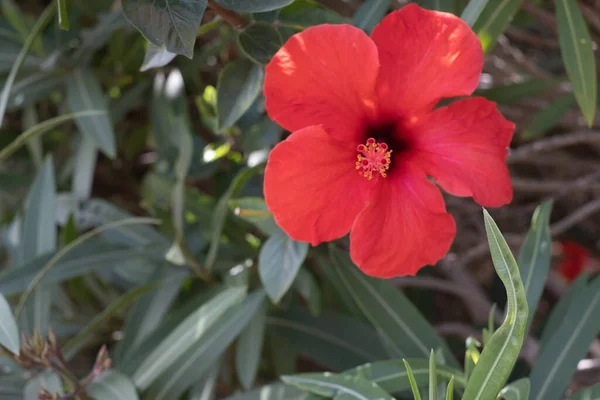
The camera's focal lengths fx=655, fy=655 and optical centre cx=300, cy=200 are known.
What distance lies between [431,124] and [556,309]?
471mm

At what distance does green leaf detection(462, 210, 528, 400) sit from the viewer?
630 millimetres

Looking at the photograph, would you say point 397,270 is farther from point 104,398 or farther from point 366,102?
point 104,398

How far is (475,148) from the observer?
0.77 meters

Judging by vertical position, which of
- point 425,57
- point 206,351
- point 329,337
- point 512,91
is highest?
point 425,57

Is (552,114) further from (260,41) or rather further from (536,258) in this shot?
(260,41)

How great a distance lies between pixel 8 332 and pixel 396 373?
513 millimetres

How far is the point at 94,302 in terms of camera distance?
1.57 meters

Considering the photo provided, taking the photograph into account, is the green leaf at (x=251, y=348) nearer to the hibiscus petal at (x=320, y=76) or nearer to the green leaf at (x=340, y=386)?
the green leaf at (x=340, y=386)

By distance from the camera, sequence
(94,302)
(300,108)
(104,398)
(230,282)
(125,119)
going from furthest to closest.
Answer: (125,119) < (94,302) < (230,282) < (104,398) < (300,108)

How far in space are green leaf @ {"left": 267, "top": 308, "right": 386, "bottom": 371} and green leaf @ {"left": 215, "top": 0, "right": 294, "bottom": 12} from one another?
70 cm

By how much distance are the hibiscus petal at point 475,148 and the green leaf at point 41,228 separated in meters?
0.80

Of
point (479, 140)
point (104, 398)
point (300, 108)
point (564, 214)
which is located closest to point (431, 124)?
point (479, 140)

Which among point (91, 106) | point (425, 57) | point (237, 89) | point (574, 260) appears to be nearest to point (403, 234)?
point (425, 57)

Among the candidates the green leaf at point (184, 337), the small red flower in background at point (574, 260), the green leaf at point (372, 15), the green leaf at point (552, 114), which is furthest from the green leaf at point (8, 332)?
the small red flower in background at point (574, 260)
